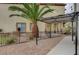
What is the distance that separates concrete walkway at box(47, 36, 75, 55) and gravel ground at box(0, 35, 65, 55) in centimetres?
5

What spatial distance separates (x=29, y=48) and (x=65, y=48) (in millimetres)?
411

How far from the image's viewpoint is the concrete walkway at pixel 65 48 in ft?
5.85

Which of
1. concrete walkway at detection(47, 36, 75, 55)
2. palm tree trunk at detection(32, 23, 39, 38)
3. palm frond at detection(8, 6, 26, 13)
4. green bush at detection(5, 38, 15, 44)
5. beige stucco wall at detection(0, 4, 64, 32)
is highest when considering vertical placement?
palm frond at detection(8, 6, 26, 13)

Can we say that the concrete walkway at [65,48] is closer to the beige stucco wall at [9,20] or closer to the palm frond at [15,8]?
the beige stucco wall at [9,20]

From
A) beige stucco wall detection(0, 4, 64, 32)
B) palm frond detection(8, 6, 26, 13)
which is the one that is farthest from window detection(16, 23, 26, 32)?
palm frond detection(8, 6, 26, 13)

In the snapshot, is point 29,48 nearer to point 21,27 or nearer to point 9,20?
point 21,27

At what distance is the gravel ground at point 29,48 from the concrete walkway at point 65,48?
0.05 metres

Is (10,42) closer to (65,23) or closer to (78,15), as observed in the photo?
(65,23)

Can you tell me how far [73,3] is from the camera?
1.78 metres

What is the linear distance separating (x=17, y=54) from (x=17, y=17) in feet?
1.38

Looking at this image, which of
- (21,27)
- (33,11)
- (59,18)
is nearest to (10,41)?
(21,27)

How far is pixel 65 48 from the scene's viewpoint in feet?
5.84

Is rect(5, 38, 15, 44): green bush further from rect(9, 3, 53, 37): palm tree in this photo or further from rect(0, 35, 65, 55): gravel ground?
rect(9, 3, 53, 37): palm tree

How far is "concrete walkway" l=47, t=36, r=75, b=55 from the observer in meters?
1.78
